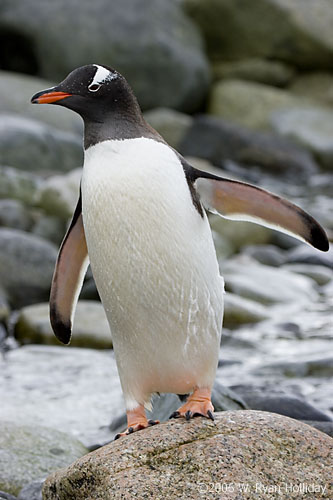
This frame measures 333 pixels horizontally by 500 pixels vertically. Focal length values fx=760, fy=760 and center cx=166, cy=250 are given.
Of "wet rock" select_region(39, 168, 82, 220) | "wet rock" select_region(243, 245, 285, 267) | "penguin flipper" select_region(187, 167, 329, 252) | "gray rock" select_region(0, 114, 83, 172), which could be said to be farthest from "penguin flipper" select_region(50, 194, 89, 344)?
"gray rock" select_region(0, 114, 83, 172)

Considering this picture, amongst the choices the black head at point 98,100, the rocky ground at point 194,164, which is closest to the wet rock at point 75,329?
the rocky ground at point 194,164

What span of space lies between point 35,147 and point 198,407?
29.4ft

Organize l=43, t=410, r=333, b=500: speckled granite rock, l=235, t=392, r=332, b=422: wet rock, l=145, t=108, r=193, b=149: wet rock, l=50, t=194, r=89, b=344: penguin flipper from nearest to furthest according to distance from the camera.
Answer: l=43, t=410, r=333, b=500: speckled granite rock
l=50, t=194, r=89, b=344: penguin flipper
l=235, t=392, r=332, b=422: wet rock
l=145, t=108, r=193, b=149: wet rock

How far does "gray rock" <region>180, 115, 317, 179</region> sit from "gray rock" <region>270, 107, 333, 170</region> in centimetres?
67

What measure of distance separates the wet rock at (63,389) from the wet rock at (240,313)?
1.37 metres

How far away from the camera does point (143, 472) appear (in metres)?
2.68

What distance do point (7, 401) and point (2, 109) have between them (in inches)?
376

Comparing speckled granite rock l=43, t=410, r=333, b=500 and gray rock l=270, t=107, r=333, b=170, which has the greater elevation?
speckled granite rock l=43, t=410, r=333, b=500

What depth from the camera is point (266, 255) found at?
9.30 m

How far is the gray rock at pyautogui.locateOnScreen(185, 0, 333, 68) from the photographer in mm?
17391

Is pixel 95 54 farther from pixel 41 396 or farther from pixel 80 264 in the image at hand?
pixel 80 264

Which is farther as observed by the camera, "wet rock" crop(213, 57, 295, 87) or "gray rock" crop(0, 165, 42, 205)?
"wet rock" crop(213, 57, 295, 87)

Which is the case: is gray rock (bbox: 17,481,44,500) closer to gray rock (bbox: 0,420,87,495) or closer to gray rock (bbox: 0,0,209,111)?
gray rock (bbox: 0,420,87,495)

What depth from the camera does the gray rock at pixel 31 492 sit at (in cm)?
338
